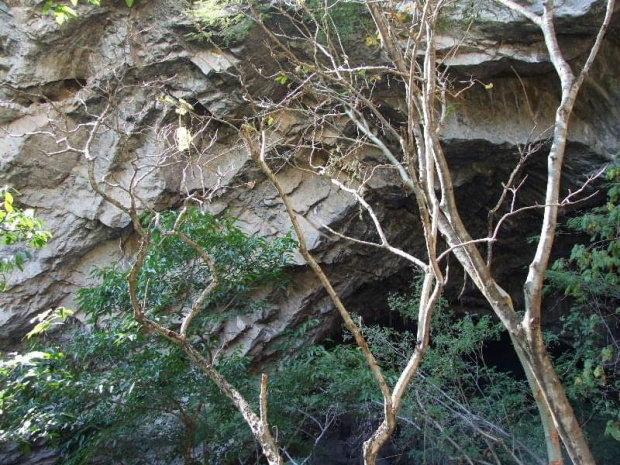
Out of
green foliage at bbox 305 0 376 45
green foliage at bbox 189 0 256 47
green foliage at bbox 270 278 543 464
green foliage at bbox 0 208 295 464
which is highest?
green foliage at bbox 189 0 256 47

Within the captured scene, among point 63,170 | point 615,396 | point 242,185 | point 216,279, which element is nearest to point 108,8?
point 63,170

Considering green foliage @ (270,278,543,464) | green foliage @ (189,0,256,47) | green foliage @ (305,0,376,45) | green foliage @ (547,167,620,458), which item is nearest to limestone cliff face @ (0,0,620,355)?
green foliage @ (189,0,256,47)

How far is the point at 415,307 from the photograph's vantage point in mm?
5785

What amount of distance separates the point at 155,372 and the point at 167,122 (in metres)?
3.02

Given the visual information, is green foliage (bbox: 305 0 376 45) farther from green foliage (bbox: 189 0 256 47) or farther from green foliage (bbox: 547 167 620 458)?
green foliage (bbox: 547 167 620 458)

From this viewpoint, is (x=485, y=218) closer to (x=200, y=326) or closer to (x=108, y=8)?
(x=200, y=326)

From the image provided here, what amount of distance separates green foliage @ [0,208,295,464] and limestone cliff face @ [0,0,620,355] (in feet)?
4.58

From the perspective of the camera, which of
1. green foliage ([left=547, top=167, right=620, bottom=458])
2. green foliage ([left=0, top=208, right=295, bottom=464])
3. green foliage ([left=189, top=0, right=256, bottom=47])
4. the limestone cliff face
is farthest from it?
the limestone cliff face

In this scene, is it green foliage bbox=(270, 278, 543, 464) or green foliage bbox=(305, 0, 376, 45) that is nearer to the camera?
green foliage bbox=(270, 278, 543, 464)

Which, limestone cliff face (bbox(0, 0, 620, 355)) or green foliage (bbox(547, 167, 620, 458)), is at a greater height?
limestone cliff face (bbox(0, 0, 620, 355))

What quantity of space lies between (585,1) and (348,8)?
211cm

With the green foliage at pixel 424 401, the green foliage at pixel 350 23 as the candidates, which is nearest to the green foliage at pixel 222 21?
the green foliage at pixel 350 23

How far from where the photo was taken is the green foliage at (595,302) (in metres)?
4.50

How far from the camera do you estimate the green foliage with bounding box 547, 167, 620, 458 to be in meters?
4.50
